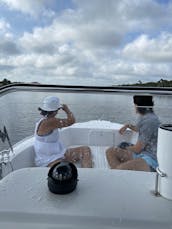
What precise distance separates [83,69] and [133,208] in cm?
96

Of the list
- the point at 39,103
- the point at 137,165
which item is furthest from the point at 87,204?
the point at 39,103

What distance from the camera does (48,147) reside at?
182cm

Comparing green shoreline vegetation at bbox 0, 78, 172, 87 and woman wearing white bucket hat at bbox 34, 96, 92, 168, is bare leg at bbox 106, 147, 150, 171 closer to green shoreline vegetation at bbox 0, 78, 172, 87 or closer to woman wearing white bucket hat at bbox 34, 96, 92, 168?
woman wearing white bucket hat at bbox 34, 96, 92, 168

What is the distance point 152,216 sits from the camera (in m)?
0.69

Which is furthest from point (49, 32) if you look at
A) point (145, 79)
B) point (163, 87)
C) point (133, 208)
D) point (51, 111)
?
point (133, 208)

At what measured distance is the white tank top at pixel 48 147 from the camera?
1736 mm

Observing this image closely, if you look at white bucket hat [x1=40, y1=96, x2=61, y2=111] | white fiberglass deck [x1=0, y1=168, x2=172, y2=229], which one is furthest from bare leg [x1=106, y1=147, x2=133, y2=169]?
white fiberglass deck [x1=0, y1=168, x2=172, y2=229]

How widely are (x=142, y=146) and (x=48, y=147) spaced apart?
676mm

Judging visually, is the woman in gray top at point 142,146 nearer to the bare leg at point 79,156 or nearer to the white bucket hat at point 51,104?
the bare leg at point 79,156

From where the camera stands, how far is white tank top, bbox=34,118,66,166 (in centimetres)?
174

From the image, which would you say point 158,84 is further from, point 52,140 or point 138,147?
point 52,140

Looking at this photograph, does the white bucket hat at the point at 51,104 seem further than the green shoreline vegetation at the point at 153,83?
Yes

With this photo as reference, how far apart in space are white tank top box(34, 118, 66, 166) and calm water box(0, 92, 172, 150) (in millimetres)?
253

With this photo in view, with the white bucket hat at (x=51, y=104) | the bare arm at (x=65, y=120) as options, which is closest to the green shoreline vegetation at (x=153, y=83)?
the white bucket hat at (x=51, y=104)
